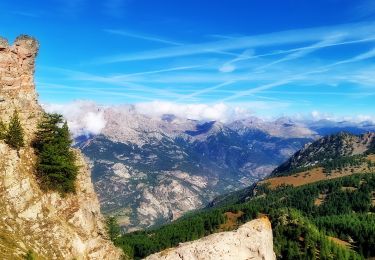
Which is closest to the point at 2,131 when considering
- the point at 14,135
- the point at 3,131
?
the point at 3,131

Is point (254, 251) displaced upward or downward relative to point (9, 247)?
upward

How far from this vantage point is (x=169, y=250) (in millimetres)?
51000

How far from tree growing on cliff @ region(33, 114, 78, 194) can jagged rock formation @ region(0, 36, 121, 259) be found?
215cm

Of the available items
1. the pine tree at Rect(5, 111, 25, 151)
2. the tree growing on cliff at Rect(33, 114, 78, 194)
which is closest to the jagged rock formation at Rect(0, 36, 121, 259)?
the pine tree at Rect(5, 111, 25, 151)

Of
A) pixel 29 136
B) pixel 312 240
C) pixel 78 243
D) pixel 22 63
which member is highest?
pixel 22 63

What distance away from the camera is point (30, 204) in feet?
313

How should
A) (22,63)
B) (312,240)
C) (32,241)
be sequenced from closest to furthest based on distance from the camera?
(32,241)
(22,63)
(312,240)

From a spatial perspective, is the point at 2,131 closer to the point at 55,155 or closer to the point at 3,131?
the point at 3,131

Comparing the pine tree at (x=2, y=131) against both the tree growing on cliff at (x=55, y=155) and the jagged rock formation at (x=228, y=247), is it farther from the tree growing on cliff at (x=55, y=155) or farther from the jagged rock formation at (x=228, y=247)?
the jagged rock formation at (x=228, y=247)

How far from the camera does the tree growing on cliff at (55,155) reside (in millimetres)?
103062

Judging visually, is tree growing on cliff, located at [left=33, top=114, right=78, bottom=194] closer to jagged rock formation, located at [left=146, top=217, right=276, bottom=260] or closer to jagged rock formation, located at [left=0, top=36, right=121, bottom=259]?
jagged rock formation, located at [left=0, top=36, right=121, bottom=259]

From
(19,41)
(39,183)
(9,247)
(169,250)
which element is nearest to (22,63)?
(19,41)

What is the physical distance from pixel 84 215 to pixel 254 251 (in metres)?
70.4

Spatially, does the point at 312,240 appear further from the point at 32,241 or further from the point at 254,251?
the point at 254,251
